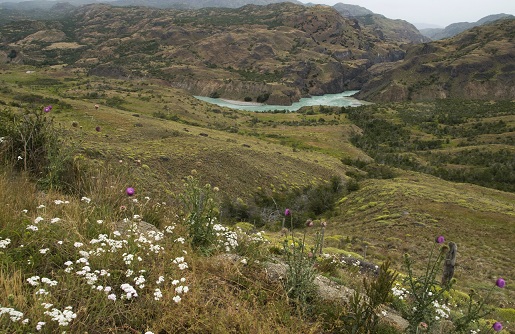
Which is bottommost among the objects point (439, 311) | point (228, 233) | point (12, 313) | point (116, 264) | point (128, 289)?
point (439, 311)

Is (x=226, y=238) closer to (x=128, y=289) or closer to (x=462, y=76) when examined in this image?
(x=128, y=289)

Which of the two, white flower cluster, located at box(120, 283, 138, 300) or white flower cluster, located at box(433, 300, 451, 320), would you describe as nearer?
white flower cluster, located at box(120, 283, 138, 300)

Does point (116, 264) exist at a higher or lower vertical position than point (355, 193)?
higher

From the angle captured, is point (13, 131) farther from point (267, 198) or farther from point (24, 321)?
point (267, 198)

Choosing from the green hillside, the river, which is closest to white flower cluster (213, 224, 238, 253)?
the green hillside

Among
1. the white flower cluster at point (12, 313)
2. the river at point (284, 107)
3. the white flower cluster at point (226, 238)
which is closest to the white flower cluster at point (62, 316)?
the white flower cluster at point (12, 313)

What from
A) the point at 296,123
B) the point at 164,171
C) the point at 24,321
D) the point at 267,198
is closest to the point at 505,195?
the point at 267,198

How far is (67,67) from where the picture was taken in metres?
181

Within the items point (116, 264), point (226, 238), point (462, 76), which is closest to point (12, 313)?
point (116, 264)

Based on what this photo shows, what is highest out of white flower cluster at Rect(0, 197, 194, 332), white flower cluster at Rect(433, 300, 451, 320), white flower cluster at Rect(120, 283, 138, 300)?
white flower cluster at Rect(120, 283, 138, 300)

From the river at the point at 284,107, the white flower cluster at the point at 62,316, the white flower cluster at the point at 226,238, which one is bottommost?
the river at the point at 284,107

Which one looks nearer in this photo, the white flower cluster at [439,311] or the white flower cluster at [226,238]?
the white flower cluster at [439,311]

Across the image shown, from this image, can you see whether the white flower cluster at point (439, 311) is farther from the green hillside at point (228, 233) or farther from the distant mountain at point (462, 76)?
the distant mountain at point (462, 76)

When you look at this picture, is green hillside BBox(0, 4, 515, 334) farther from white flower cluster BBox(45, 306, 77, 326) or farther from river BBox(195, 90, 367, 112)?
river BBox(195, 90, 367, 112)
